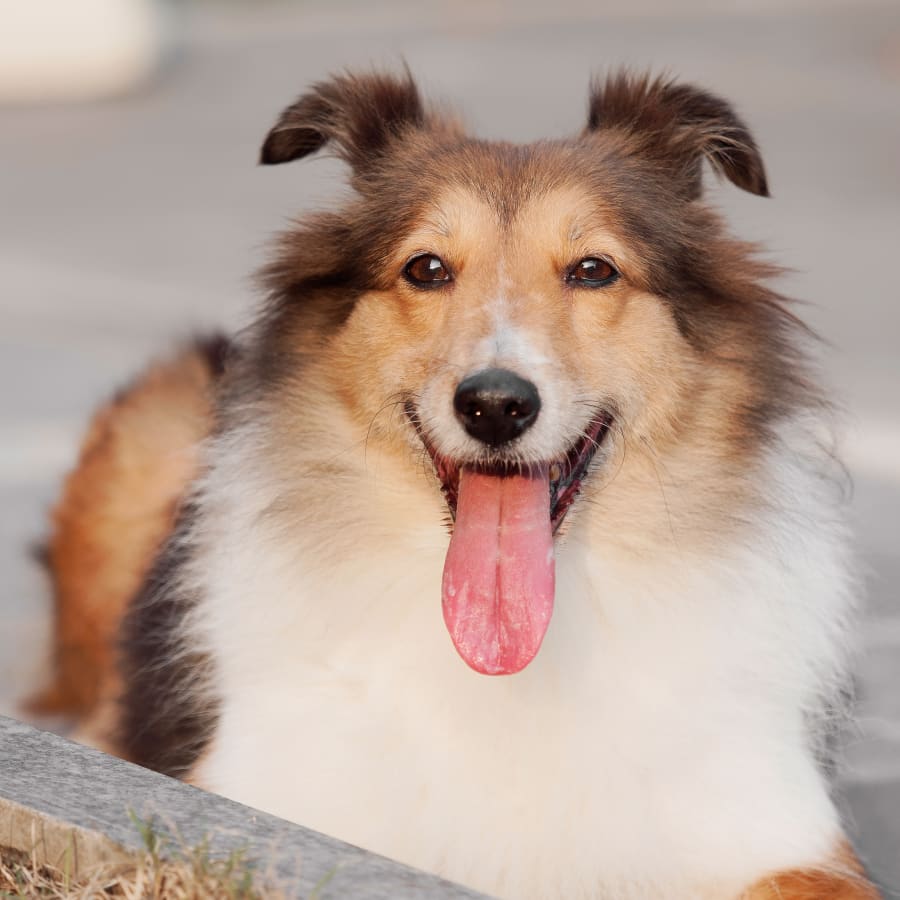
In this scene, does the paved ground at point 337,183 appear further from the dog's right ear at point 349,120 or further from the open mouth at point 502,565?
the open mouth at point 502,565

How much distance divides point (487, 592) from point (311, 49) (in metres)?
18.2

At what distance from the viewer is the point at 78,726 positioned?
207 inches

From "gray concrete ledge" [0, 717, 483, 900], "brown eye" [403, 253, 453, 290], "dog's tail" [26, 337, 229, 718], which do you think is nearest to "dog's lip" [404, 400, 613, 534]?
"brown eye" [403, 253, 453, 290]

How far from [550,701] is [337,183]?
155 cm

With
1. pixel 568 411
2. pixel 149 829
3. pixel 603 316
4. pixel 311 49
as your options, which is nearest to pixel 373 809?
pixel 149 829

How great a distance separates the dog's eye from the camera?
379cm

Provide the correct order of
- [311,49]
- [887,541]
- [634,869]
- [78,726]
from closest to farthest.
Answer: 1. [634,869]
2. [78,726]
3. [887,541]
4. [311,49]

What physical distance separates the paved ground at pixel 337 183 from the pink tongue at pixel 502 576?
1.17 m

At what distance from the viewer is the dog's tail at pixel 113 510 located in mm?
5371

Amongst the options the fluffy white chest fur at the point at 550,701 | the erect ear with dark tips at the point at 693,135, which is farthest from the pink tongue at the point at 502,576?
the erect ear with dark tips at the point at 693,135

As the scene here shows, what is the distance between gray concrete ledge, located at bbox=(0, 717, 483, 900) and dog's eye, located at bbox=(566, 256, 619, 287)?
1460 millimetres

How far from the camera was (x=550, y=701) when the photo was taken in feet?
12.4

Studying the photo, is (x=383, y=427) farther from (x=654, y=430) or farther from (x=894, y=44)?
(x=894, y=44)

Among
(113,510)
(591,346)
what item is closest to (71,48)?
(113,510)
